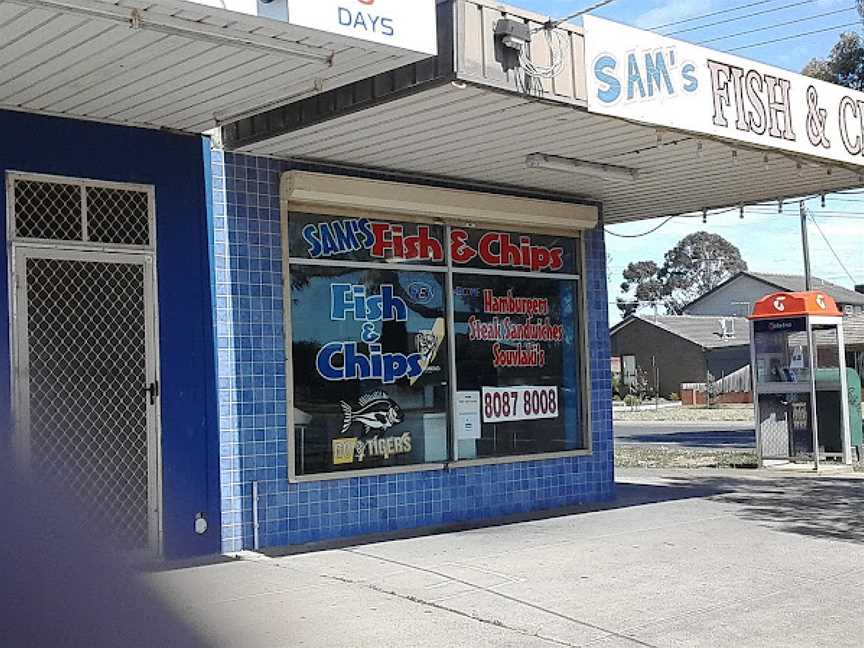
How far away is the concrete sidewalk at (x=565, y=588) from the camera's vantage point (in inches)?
257

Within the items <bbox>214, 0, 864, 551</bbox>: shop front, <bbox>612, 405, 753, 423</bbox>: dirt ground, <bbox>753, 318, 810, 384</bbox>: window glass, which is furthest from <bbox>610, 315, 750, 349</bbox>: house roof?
<bbox>214, 0, 864, 551</bbox>: shop front

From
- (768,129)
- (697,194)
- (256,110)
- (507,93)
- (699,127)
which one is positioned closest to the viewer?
(507,93)

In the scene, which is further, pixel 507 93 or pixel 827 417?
pixel 827 417

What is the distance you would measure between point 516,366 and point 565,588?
13.5ft

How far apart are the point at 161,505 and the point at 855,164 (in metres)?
7.29

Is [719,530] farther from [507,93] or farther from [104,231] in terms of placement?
[104,231]

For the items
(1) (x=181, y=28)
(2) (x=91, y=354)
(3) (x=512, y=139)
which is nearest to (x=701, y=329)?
(3) (x=512, y=139)

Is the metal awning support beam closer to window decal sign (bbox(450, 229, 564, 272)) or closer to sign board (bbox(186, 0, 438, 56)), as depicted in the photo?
sign board (bbox(186, 0, 438, 56))

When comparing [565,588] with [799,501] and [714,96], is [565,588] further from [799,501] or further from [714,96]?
[799,501]

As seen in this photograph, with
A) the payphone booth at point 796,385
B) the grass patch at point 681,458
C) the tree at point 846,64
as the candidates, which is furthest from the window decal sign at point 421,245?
the tree at point 846,64

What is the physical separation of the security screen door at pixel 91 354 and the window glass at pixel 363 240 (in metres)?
1.52

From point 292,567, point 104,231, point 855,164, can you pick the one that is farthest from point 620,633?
point 855,164

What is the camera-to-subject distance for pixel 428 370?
1073cm

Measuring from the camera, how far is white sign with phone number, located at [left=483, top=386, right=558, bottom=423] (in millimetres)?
11219
